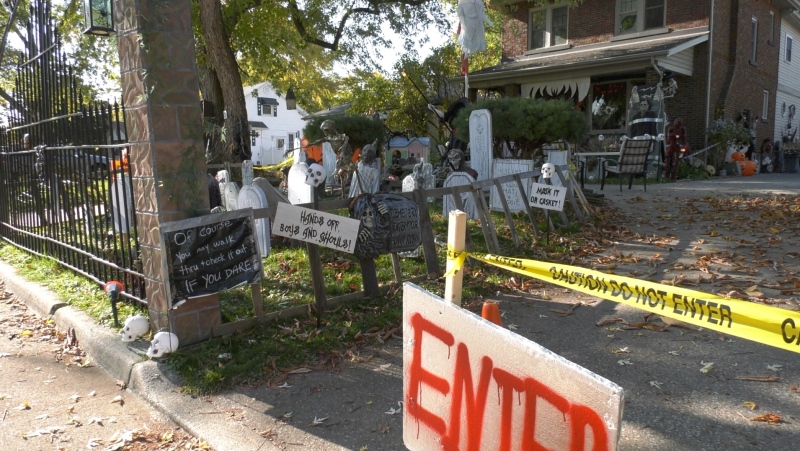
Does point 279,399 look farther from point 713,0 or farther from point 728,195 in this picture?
point 713,0

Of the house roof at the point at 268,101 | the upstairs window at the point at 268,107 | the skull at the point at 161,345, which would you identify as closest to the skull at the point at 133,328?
the skull at the point at 161,345

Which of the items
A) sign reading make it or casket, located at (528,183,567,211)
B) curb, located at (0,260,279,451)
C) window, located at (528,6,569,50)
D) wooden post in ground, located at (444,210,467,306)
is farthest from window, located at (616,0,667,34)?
wooden post in ground, located at (444,210,467,306)

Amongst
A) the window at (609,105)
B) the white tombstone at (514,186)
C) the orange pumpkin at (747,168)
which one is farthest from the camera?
the window at (609,105)

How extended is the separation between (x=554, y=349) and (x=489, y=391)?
230 cm

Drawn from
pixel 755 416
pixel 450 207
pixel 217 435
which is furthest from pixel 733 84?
pixel 217 435

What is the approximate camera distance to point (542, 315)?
17.2 ft

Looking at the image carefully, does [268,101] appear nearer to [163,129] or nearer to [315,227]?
[315,227]

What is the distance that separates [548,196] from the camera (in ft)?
23.5

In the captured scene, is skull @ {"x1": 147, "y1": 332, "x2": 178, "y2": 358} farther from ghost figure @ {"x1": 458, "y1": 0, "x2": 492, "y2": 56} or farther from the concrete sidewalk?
ghost figure @ {"x1": 458, "y1": 0, "x2": 492, "y2": 56}

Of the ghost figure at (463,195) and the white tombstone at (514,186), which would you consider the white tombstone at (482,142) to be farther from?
the ghost figure at (463,195)

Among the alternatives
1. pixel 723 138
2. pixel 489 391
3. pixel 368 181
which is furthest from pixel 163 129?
pixel 723 138

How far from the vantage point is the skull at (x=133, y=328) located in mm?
4531

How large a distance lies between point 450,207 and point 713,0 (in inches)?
530

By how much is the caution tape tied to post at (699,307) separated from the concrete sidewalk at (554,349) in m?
1.06
